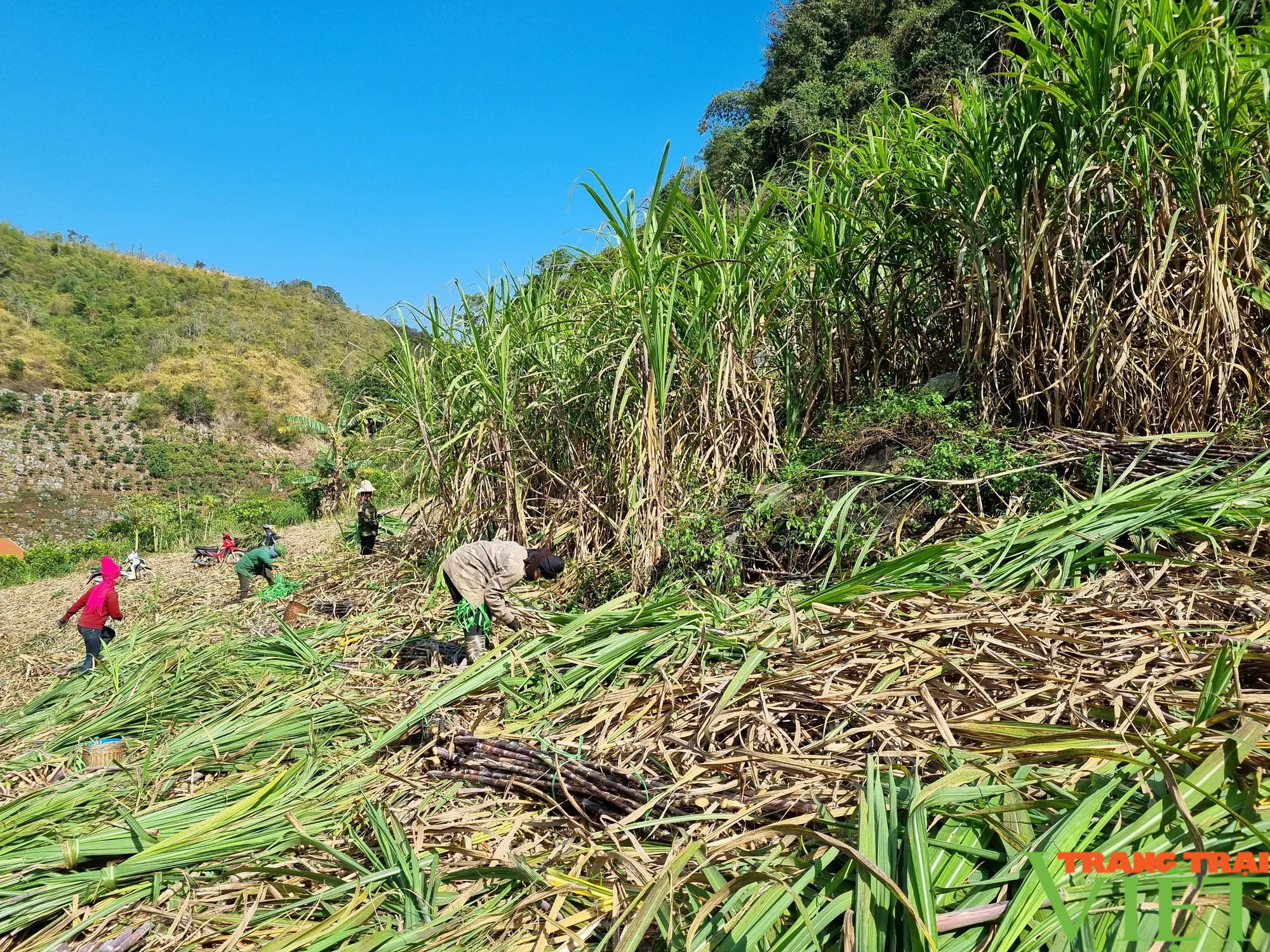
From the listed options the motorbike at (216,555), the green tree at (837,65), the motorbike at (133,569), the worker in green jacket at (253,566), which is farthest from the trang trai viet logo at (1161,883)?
the green tree at (837,65)

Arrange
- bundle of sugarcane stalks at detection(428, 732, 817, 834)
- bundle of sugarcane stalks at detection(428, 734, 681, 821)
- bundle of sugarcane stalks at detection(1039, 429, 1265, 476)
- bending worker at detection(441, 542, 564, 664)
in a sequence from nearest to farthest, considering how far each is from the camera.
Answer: bundle of sugarcane stalks at detection(428, 732, 817, 834), bundle of sugarcane stalks at detection(428, 734, 681, 821), bundle of sugarcane stalks at detection(1039, 429, 1265, 476), bending worker at detection(441, 542, 564, 664)

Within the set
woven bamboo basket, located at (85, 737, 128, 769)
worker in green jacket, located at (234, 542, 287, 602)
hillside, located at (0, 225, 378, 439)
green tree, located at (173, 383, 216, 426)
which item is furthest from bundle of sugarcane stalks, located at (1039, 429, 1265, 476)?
green tree, located at (173, 383, 216, 426)

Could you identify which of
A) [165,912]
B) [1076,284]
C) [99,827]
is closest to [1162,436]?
[1076,284]

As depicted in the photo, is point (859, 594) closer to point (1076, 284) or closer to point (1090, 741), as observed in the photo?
point (1090, 741)

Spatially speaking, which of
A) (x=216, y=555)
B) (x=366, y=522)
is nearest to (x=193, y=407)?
(x=216, y=555)

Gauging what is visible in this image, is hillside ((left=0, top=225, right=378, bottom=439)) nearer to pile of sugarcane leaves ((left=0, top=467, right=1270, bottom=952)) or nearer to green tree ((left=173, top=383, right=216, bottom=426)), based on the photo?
green tree ((left=173, top=383, right=216, bottom=426))

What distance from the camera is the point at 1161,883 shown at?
1062mm

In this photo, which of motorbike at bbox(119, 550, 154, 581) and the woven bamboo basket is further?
motorbike at bbox(119, 550, 154, 581)

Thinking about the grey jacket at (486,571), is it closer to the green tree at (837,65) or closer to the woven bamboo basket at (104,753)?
the woven bamboo basket at (104,753)

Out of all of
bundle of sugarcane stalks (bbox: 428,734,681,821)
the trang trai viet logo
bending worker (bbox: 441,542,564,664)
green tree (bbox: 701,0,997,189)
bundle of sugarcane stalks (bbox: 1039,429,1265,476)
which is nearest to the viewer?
the trang trai viet logo

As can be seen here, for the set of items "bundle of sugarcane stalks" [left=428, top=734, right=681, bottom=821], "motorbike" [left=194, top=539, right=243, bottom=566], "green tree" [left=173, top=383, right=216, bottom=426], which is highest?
"green tree" [left=173, top=383, right=216, bottom=426]

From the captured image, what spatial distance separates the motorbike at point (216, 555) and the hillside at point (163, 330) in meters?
29.2

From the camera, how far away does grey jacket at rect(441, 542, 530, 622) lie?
3562 mm

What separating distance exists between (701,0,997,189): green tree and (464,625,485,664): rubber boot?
11.3 meters
